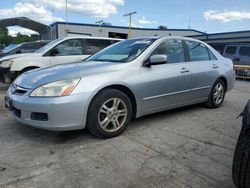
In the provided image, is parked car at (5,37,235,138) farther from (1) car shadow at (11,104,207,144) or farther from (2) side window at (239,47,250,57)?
(2) side window at (239,47,250,57)

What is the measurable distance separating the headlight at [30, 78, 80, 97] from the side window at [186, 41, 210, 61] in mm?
2586

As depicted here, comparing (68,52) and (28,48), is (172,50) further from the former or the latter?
(28,48)

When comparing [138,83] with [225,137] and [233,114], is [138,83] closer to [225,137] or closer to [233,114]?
[225,137]

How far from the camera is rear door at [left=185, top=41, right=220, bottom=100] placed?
5.06m

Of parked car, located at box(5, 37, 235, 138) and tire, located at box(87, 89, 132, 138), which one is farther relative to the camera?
tire, located at box(87, 89, 132, 138)

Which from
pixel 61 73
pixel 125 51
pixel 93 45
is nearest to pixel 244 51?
pixel 93 45

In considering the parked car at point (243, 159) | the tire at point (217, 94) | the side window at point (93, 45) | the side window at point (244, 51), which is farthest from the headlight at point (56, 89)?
the side window at point (244, 51)

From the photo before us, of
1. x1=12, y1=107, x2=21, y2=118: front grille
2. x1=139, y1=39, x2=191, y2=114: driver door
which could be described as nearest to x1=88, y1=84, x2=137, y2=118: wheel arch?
x1=139, y1=39, x2=191, y2=114: driver door

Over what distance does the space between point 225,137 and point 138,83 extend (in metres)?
1.54

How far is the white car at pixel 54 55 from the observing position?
739cm

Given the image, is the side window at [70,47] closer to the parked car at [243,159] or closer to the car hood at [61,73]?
the car hood at [61,73]

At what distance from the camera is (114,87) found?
152 inches

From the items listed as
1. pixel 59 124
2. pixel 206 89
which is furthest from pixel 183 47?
pixel 59 124

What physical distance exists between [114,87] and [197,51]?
2.30 meters
